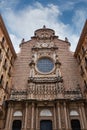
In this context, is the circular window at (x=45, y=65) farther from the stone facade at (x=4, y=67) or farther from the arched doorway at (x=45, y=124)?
the arched doorway at (x=45, y=124)

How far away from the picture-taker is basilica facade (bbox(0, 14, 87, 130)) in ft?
54.6

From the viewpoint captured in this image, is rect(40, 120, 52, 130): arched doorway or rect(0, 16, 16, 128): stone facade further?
rect(0, 16, 16, 128): stone facade

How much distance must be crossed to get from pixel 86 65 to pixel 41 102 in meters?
7.19

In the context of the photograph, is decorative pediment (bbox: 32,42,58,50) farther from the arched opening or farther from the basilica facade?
the arched opening

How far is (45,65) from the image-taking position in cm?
2236

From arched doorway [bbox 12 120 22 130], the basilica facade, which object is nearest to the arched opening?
the basilica facade

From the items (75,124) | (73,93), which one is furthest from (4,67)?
(75,124)

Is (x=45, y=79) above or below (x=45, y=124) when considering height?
above

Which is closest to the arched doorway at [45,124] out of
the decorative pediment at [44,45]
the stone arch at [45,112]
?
the stone arch at [45,112]

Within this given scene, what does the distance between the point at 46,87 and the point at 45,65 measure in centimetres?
406

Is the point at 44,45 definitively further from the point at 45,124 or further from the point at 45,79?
the point at 45,124

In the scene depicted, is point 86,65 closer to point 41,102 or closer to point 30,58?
point 41,102

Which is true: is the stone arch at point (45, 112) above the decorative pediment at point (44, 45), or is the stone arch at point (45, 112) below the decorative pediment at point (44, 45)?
below

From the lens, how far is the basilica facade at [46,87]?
655 inches
